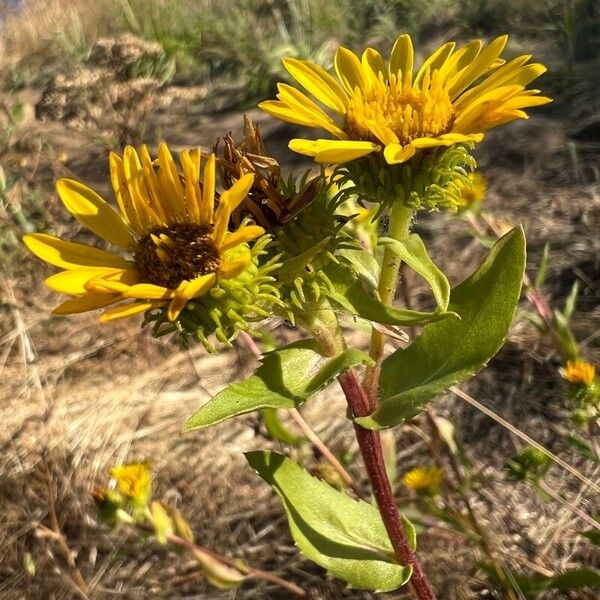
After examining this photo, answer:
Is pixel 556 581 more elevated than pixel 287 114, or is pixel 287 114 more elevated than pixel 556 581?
pixel 287 114

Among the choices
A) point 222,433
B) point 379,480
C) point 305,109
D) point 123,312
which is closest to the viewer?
point 123,312

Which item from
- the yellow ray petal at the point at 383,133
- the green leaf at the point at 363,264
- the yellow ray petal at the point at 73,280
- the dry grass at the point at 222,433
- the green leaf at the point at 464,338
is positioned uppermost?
the yellow ray petal at the point at 383,133

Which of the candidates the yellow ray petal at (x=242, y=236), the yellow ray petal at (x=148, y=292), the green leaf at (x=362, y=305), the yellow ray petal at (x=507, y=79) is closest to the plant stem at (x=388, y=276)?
the green leaf at (x=362, y=305)

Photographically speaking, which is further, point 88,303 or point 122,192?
point 122,192

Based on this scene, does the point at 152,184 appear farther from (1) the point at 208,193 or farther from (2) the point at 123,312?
(2) the point at 123,312

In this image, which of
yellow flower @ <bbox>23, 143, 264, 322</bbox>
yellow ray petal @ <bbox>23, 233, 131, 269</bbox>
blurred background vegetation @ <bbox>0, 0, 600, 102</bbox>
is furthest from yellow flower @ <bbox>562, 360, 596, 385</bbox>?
blurred background vegetation @ <bbox>0, 0, 600, 102</bbox>

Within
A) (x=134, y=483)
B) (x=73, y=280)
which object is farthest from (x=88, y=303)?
(x=134, y=483)

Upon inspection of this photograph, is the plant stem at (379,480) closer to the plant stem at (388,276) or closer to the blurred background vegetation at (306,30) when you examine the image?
the plant stem at (388,276)

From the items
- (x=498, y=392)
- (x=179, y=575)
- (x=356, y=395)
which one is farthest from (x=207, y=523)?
(x=356, y=395)
